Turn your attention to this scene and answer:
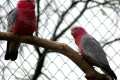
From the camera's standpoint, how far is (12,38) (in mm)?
1800

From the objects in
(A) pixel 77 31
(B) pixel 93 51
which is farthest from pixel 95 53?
(A) pixel 77 31

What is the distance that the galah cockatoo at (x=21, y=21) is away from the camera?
81.2 inches

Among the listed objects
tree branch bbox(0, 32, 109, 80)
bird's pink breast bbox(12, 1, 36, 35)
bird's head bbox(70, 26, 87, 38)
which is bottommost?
tree branch bbox(0, 32, 109, 80)

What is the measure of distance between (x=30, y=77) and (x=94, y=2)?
2.99 ft

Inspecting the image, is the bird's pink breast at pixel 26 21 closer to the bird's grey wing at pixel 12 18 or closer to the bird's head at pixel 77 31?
the bird's grey wing at pixel 12 18

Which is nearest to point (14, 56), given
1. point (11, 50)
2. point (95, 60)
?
point (11, 50)

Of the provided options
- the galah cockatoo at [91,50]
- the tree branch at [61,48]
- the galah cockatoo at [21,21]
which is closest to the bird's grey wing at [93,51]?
the galah cockatoo at [91,50]

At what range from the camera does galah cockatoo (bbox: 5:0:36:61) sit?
2062 mm

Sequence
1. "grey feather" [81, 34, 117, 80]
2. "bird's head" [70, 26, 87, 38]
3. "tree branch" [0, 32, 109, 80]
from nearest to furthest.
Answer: "tree branch" [0, 32, 109, 80], "grey feather" [81, 34, 117, 80], "bird's head" [70, 26, 87, 38]

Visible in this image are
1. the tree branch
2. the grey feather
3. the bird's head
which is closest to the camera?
the tree branch

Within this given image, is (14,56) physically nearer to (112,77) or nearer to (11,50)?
(11,50)

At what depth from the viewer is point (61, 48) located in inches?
72.6

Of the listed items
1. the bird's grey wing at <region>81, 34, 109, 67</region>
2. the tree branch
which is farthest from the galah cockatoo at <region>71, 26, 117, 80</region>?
the tree branch

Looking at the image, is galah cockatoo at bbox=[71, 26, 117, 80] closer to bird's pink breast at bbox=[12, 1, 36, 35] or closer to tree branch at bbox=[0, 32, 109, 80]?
tree branch at bbox=[0, 32, 109, 80]
